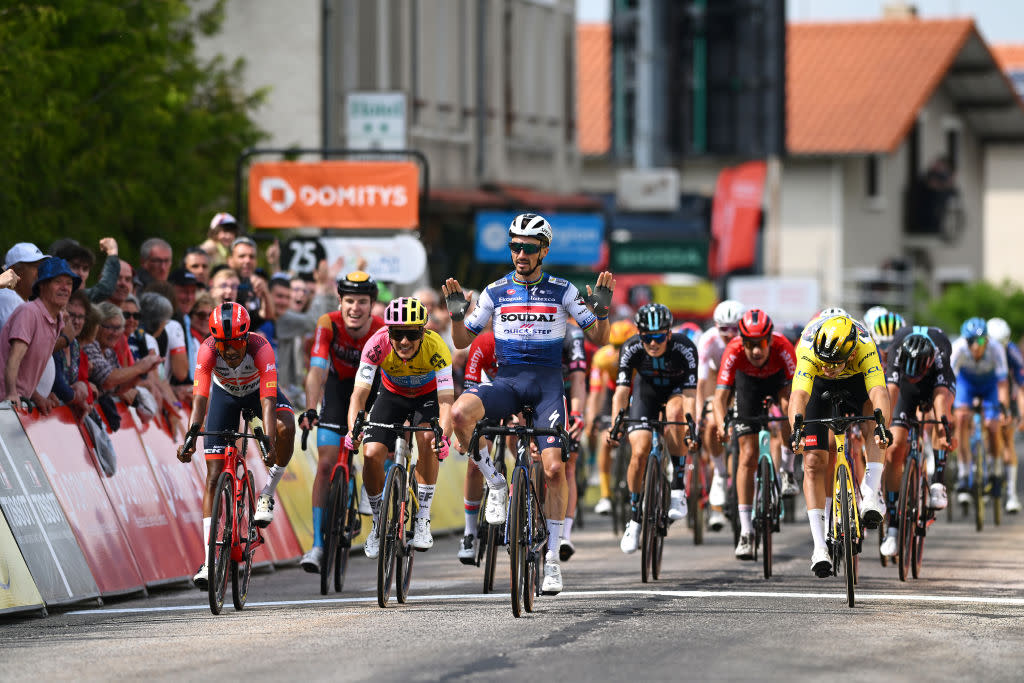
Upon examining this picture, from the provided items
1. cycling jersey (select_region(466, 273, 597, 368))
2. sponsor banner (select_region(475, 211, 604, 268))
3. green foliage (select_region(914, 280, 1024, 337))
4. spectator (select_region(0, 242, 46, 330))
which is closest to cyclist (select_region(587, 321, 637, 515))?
cycling jersey (select_region(466, 273, 597, 368))

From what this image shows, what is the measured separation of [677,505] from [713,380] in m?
3.41

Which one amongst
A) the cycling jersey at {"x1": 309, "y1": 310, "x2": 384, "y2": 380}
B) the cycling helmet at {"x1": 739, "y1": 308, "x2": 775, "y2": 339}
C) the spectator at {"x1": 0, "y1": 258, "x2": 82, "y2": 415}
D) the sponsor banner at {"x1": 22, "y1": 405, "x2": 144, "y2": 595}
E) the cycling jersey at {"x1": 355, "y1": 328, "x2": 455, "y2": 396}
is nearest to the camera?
the spectator at {"x1": 0, "y1": 258, "x2": 82, "y2": 415}

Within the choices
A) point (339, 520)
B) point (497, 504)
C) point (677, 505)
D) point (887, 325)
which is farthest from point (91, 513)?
point (887, 325)

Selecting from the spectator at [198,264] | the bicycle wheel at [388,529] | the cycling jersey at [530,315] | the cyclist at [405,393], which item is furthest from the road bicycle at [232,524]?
the spectator at [198,264]

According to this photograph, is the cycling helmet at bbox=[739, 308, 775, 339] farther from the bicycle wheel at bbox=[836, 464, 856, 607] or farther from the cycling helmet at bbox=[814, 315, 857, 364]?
the bicycle wheel at bbox=[836, 464, 856, 607]

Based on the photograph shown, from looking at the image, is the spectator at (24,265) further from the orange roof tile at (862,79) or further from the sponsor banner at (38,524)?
the orange roof tile at (862,79)

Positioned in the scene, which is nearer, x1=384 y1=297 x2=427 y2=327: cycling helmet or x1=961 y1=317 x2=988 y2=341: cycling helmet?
x1=384 y1=297 x2=427 y2=327: cycling helmet

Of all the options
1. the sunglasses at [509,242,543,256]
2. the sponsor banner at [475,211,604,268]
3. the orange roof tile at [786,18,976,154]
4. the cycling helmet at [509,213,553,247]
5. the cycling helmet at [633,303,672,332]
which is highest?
the orange roof tile at [786,18,976,154]

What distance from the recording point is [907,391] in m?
16.6

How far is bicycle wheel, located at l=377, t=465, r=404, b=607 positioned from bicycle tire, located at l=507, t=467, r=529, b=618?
1.15 m

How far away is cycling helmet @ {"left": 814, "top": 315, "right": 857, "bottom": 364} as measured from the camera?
13.8 m

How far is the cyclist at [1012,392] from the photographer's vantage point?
2402cm

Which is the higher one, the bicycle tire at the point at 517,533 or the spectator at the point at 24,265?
the spectator at the point at 24,265

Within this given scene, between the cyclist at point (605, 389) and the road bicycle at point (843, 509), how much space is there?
224 inches
